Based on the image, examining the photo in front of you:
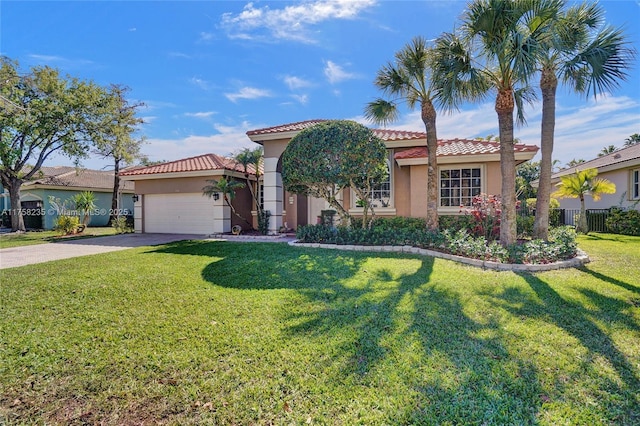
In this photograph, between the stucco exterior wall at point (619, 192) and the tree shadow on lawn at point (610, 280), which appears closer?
the tree shadow on lawn at point (610, 280)

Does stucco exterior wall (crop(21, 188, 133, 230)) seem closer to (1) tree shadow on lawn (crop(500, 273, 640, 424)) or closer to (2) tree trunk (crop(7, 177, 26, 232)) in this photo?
(2) tree trunk (crop(7, 177, 26, 232))

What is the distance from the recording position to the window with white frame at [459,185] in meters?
13.6

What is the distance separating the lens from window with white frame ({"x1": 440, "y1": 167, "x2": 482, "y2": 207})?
13648 mm

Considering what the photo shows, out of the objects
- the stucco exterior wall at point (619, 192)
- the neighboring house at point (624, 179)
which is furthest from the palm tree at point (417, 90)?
the stucco exterior wall at point (619, 192)

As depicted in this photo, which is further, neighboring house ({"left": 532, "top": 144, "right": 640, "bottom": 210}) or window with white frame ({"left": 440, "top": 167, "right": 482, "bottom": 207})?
neighboring house ({"left": 532, "top": 144, "right": 640, "bottom": 210})

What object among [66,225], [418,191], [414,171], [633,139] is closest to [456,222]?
[418,191]

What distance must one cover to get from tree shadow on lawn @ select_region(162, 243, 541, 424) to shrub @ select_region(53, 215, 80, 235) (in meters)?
15.9

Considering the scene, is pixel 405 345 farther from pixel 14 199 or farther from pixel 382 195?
pixel 14 199

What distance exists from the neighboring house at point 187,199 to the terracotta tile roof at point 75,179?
11.8 m

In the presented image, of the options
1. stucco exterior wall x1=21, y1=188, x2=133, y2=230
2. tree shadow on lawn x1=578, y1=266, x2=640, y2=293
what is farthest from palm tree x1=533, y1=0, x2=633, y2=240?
stucco exterior wall x1=21, y1=188, x2=133, y2=230

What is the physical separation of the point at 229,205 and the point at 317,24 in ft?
33.5

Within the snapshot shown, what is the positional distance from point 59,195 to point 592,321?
34.2 meters

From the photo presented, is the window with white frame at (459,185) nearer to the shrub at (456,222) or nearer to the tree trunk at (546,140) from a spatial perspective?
the shrub at (456,222)

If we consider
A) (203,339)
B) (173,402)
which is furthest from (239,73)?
(173,402)
